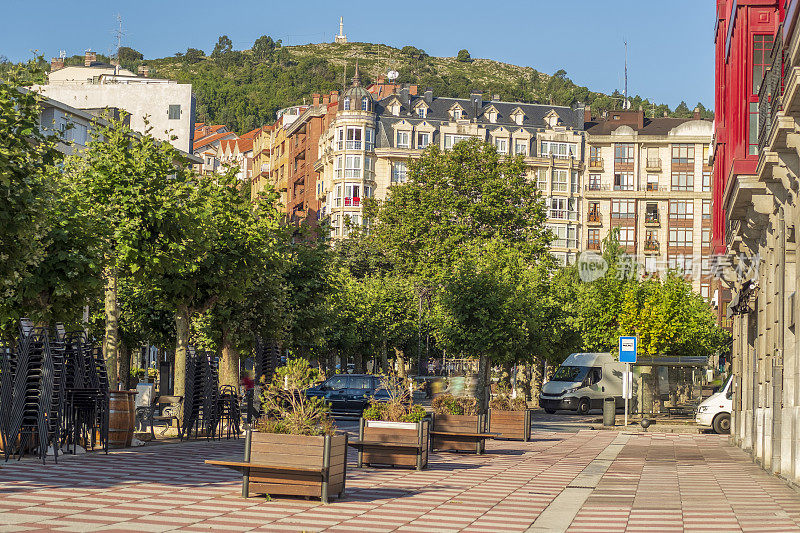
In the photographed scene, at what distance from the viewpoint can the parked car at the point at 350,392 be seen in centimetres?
4025

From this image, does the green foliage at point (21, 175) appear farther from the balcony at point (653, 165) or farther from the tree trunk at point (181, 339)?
the balcony at point (653, 165)

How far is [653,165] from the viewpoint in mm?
121125

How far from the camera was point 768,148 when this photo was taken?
18203 mm

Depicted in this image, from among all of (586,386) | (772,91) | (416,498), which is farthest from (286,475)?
(586,386)

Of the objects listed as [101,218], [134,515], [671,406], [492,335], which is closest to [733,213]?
[101,218]

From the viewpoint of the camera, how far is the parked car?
40.2m

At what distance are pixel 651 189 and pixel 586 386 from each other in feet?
237

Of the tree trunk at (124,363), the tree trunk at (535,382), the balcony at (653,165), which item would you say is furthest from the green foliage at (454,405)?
the balcony at (653,165)

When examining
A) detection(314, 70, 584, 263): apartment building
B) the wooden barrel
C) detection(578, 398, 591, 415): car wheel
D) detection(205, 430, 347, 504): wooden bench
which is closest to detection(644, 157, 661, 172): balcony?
detection(314, 70, 584, 263): apartment building

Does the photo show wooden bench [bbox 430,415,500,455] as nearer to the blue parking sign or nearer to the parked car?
the blue parking sign

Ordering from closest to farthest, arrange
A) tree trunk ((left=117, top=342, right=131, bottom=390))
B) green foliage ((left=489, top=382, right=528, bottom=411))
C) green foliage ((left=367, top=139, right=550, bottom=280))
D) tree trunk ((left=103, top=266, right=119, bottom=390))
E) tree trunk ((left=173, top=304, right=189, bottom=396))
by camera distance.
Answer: tree trunk ((left=103, top=266, right=119, bottom=390))
tree trunk ((left=173, top=304, right=189, bottom=396))
green foliage ((left=489, top=382, right=528, bottom=411))
tree trunk ((left=117, top=342, right=131, bottom=390))
green foliage ((left=367, top=139, right=550, bottom=280))

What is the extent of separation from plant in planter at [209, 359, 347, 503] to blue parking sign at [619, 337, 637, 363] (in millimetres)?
22857

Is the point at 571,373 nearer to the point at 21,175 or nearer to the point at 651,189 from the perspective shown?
the point at 21,175

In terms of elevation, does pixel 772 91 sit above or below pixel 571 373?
above
